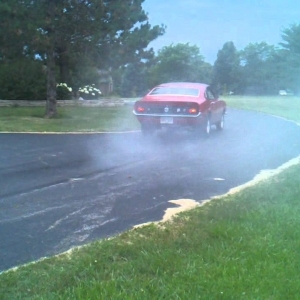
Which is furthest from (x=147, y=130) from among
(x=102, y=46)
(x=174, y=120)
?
(x=102, y=46)

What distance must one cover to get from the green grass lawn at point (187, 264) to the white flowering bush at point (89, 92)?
25.7 meters

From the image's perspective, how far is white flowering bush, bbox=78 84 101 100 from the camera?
3177cm

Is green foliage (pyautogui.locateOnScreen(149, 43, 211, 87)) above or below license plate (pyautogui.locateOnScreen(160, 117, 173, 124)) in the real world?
above

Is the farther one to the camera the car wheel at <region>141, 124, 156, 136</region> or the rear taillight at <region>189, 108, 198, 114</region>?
the car wheel at <region>141, 124, 156, 136</region>

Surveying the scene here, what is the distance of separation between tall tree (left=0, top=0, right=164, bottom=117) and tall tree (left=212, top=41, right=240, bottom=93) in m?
2.68

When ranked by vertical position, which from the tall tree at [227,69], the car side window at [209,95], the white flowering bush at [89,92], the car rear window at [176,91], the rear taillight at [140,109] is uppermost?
the tall tree at [227,69]

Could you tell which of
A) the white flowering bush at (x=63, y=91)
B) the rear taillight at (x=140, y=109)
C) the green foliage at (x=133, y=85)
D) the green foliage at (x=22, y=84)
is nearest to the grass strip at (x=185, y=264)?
the rear taillight at (x=140, y=109)

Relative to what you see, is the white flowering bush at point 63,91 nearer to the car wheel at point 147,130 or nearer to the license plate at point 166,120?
the car wheel at point 147,130

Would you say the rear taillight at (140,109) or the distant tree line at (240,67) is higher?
the distant tree line at (240,67)

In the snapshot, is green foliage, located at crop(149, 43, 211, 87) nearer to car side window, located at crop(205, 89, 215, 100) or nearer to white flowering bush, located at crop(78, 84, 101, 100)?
white flowering bush, located at crop(78, 84, 101, 100)

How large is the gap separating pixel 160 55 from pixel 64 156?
59.5 feet

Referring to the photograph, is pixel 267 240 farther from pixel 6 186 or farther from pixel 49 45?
pixel 49 45

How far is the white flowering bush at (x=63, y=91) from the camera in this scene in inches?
1136

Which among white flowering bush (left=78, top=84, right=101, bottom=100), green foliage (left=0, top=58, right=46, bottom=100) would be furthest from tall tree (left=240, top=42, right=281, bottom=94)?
white flowering bush (left=78, top=84, right=101, bottom=100)
